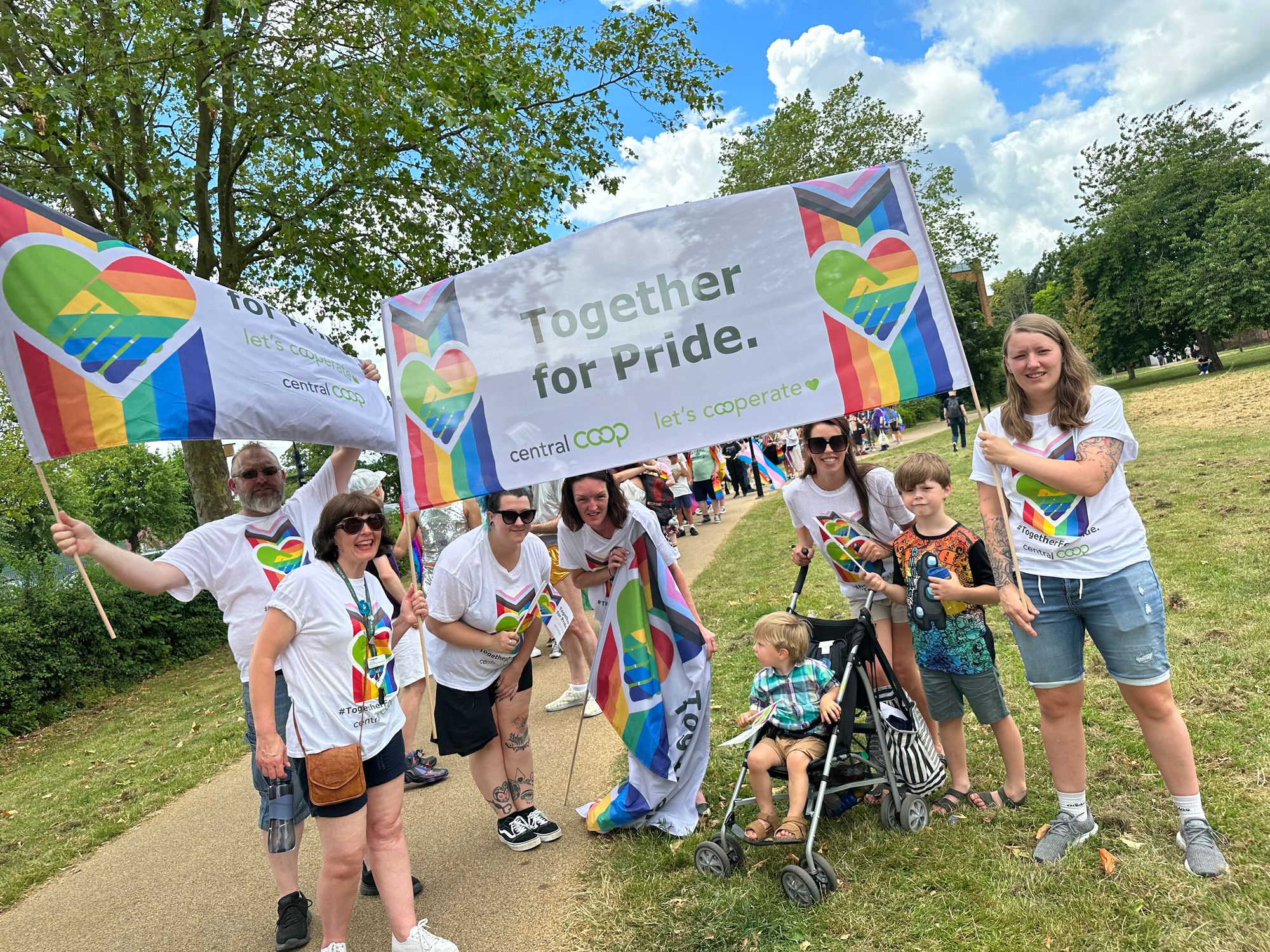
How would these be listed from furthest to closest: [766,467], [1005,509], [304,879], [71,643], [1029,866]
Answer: [766,467]
[71,643]
[304,879]
[1029,866]
[1005,509]

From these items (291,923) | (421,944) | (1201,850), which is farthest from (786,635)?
(291,923)

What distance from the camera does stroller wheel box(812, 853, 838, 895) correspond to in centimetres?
319

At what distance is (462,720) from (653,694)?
3.21 feet

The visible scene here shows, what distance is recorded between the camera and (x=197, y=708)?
930cm

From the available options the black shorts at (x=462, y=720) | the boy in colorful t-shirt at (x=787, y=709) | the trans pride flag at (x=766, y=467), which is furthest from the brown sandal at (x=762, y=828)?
the trans pride flag at (x=766, y=467)

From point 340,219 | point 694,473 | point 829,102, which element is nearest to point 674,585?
point 340,219

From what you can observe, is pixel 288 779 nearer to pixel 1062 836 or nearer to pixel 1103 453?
pixel 1062 836

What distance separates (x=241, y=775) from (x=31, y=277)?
4519 mm

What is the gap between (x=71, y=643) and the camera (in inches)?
423

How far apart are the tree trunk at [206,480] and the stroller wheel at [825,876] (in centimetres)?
991

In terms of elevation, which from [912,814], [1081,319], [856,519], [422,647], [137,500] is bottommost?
[912,814]

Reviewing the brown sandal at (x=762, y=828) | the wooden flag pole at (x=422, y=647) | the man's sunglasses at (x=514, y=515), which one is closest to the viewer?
the brown sandal at (x=762, y=828)

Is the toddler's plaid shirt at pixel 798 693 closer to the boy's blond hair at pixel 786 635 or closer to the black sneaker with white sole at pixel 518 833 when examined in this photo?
the boy's blond hair at pixel 786 635

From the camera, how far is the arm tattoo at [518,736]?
4156 mm
